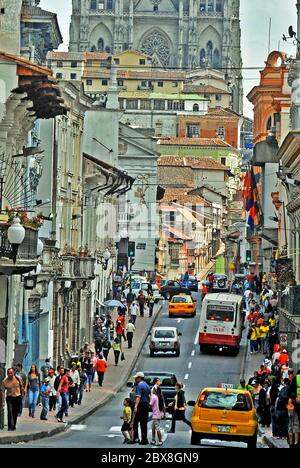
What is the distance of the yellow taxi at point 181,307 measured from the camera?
264 ft

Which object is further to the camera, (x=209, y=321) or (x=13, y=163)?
(x=209, y=321)

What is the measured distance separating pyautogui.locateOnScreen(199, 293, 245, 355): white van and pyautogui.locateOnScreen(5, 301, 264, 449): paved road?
0.57 meters

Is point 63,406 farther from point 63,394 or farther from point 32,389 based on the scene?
point 32,389

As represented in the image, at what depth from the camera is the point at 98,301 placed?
236ft

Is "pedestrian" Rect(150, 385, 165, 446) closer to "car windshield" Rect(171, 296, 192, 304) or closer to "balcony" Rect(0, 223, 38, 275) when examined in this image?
"balcony" Rect(0, 223, 38, 275)

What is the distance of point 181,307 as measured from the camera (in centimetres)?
8044

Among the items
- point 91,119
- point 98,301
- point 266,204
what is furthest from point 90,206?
point 266,204

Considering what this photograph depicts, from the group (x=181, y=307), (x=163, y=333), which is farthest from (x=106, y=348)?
(x=181, y=307)

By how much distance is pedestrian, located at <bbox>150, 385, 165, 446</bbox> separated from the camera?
99.2ft

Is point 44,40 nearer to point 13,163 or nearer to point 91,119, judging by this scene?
point 13,163

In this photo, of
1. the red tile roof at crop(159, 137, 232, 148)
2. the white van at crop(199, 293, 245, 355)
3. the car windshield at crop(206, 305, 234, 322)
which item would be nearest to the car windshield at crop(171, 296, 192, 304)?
the white van at crop(199, 293, 245, 355)

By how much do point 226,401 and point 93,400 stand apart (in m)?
15.1
